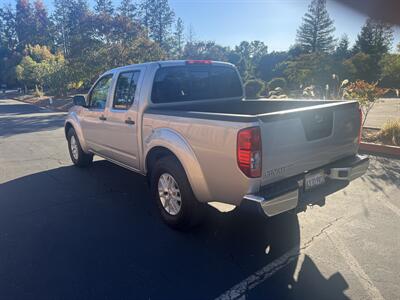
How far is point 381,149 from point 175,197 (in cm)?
582

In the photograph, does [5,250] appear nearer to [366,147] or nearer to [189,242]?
[189,242]

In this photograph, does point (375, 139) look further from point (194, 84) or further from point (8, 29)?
point (8, 29)

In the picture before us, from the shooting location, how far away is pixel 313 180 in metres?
3.22

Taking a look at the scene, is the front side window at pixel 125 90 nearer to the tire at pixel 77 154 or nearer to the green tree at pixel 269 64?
the tire at pixel 77 154

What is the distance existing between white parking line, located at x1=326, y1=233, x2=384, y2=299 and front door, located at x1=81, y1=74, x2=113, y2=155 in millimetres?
3822

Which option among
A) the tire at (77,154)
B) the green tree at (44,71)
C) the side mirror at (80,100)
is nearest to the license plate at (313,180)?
the side mirror at (80,100)

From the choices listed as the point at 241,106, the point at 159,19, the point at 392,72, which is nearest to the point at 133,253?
the point at 241,106

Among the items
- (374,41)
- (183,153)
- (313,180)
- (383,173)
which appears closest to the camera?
(313,180)

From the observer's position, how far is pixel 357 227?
3.71 metres

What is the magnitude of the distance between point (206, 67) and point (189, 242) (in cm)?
258

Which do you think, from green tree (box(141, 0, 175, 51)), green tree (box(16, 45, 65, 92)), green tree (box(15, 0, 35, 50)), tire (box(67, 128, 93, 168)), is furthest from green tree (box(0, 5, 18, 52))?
tire (box(67, 128, 93, 168))

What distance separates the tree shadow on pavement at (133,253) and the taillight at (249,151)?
0.40 metres

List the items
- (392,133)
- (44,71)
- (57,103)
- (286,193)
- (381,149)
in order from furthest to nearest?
(44,71) < (57,103) < (392,133) < (381,149) < (286,193)

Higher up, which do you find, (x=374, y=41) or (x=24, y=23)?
(x=24, y=23)
